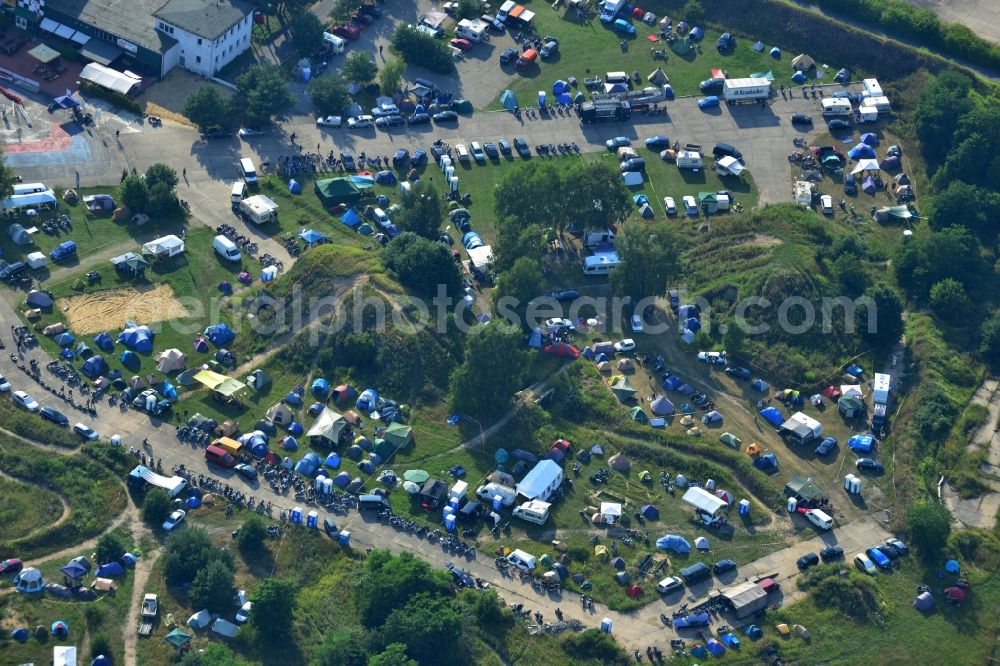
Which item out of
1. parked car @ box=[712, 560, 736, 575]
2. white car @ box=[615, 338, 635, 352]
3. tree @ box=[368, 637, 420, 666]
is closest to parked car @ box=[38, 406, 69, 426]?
tree @ box=[368, 637, 420, 666]

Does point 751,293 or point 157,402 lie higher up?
point 751,293

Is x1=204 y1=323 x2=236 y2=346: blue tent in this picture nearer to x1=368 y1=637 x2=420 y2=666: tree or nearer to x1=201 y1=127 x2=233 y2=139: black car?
x1=201 y1=127 x2=233 y2=139: black car

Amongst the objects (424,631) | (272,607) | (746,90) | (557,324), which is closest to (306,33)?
(746,90)

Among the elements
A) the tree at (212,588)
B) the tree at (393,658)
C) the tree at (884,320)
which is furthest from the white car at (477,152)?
the tree at (393,658)

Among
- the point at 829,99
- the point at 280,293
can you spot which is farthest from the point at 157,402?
Result: the point at 829,99

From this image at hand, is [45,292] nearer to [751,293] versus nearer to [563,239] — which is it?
[563,239]

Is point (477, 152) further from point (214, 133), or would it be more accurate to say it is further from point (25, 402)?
point (25, 402)

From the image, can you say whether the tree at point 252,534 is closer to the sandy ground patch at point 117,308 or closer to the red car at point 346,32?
the sandy ground patch at point 117,308
